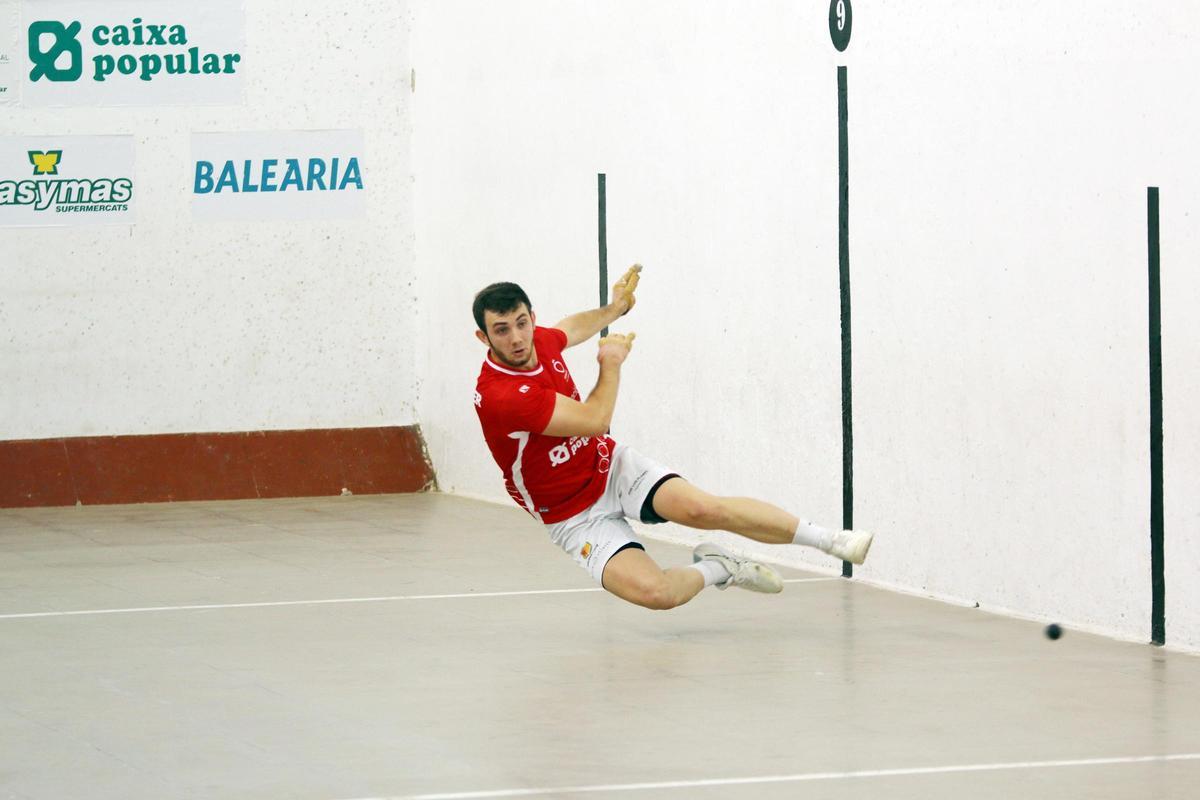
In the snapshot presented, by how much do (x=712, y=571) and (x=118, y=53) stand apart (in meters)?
6.02

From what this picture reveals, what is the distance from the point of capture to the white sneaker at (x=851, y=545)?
235 inches

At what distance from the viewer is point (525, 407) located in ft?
19.5

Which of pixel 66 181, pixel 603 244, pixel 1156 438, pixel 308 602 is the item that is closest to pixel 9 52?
pixel 66 181

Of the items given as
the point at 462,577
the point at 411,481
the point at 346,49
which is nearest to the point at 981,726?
the point at 462,577

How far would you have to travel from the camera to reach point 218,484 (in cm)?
1072

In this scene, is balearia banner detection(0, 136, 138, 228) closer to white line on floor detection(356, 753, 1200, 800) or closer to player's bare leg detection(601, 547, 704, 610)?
player's bare leg detection(601, 547, 704, 610)

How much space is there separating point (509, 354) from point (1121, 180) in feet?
6.51

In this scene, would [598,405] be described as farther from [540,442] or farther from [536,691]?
[536,691]

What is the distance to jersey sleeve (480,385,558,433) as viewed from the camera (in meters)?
5.93

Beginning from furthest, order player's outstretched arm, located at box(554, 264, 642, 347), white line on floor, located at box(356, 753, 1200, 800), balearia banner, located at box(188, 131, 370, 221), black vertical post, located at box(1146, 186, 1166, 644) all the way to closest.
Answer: balearia banner, located at box(188, 131, 370, 221) < player's outstretched arm, located at box(554, 264, 642, 347) < black vertical post, located at box(1146, 186, 1166, 644) < white line on floor, located at box(356, 753, 1200, 800)

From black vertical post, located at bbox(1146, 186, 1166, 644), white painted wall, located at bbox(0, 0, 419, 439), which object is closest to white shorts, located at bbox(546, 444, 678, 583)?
black vertical post, located at bbox(1146, 186, 1166, 644)

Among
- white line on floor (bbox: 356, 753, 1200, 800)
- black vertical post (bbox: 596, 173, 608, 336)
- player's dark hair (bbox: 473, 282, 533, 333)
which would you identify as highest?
black vertical post (bbox: 596, 173, 608, 336)

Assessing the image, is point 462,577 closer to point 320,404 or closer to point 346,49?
point 320,404

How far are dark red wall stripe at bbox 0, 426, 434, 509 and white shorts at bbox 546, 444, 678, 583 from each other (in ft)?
15.6
